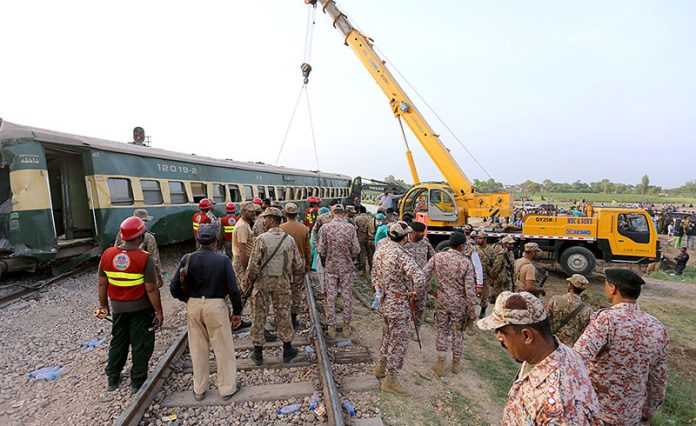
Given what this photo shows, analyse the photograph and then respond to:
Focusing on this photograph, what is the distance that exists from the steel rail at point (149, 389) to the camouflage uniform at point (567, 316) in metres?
4.20

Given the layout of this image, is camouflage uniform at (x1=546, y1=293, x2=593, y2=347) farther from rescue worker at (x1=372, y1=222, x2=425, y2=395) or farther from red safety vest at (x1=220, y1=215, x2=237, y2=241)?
red safety vest at (x1=220, y1=215, x2=237, y2=241)

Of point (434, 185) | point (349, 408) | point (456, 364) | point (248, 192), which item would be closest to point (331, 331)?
point (349, 408)

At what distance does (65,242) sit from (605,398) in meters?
9.03

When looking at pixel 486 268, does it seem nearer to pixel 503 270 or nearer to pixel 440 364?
pixel 503 270

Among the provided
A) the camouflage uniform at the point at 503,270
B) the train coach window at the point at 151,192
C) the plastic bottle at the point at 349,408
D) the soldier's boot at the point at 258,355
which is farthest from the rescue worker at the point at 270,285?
the train coach window at the point at 151,192

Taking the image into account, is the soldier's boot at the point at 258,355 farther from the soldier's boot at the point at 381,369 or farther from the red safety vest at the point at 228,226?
the red safety vest at the point at 228,226

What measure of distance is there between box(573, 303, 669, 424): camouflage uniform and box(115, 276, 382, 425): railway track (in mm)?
1861

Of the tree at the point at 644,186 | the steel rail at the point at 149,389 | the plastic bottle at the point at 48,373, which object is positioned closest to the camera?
the steel rail at the point at 149,389

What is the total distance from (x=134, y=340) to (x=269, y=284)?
144cm

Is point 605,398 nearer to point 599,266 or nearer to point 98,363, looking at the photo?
point 98,363

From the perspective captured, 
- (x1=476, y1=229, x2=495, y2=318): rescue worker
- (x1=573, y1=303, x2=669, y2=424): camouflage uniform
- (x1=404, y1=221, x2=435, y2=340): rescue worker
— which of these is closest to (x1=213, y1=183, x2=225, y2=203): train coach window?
(x1=404, y1=221, x2=435, y2=340): rescue worker

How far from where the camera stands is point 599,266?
11758mm

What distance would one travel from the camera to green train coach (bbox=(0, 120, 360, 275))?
595cm

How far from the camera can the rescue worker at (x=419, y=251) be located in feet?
13.4
